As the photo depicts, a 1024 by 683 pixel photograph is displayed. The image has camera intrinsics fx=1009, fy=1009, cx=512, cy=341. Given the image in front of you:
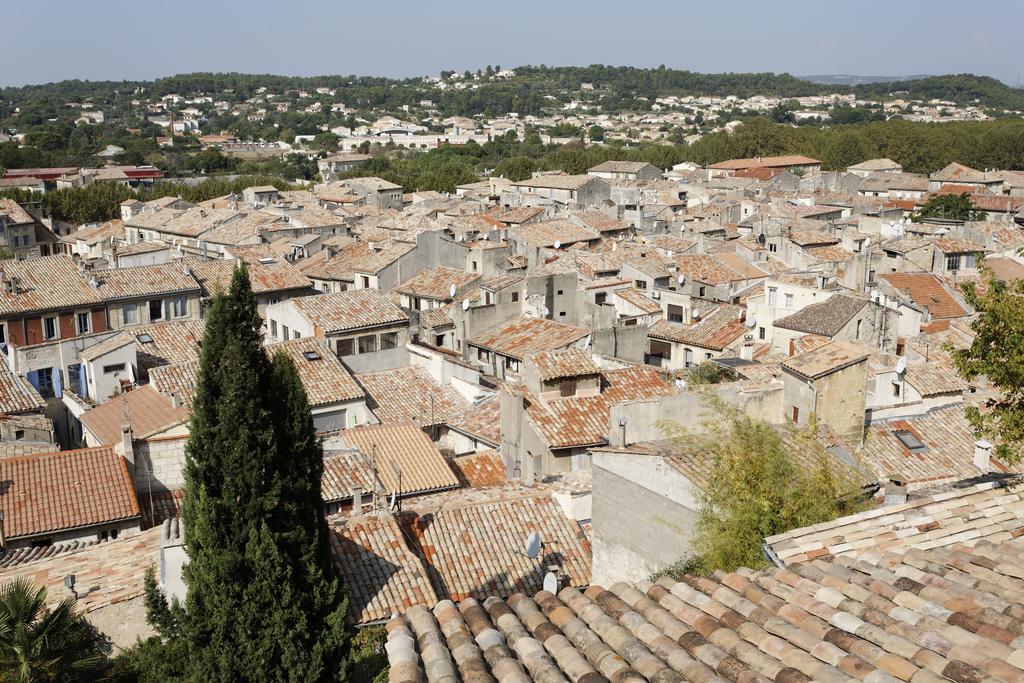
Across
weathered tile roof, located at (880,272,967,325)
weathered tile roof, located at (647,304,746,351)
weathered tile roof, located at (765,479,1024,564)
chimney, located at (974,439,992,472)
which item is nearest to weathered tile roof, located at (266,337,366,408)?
weathered tile roof, located at (647,304,746,351)

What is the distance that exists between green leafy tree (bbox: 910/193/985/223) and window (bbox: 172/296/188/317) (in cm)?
4519

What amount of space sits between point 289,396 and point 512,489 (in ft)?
23.3

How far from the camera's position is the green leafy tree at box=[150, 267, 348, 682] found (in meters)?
9.88

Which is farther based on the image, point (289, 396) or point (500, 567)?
point (500, 567)

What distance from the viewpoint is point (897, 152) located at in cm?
10438

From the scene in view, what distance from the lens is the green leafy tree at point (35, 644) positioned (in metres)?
8.90

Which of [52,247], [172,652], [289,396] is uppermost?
[289,396]

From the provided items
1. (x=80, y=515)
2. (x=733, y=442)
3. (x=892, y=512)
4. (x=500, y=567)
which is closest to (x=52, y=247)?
(x=80, y=515)

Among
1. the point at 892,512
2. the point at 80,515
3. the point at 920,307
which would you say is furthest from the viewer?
the point at 920,307

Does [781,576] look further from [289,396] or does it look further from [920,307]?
[920,307]

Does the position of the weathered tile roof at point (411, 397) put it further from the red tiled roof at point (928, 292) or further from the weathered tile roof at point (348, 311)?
the red tiled roof at point (928, 292)

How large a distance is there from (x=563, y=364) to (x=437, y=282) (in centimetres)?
1647

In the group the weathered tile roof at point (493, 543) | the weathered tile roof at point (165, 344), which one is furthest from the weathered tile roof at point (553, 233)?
the weathered tile roof at point (493, 543)

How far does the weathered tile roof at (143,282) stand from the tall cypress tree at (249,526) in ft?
79.2
